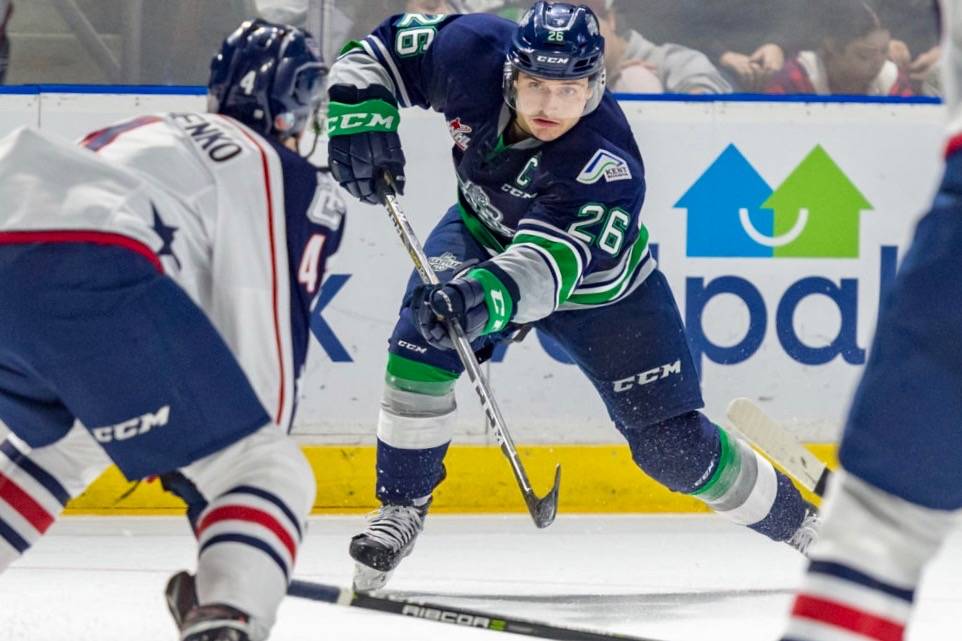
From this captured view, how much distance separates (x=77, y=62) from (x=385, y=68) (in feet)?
4.19

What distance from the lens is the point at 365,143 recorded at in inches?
119

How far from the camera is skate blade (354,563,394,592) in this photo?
9.66 ft

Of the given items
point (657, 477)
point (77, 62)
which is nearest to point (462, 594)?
point (657, 477)

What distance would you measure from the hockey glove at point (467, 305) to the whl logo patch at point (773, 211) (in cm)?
156

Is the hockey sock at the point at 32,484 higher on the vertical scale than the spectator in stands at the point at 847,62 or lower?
lower

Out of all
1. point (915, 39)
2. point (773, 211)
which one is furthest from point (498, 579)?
point (915, 39)

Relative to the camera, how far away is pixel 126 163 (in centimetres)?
188

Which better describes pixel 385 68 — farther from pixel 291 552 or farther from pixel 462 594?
pixel 291 552

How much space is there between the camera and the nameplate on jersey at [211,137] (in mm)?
1889

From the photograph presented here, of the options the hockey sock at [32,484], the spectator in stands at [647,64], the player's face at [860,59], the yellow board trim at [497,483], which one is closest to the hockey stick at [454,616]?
the hockey sock at [32,484]

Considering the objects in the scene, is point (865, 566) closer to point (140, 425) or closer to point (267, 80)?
point (140, 425)

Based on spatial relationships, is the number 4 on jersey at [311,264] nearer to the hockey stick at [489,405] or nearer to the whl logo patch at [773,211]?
the hockey stick at [489,405]

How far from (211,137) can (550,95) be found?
3.32 ft

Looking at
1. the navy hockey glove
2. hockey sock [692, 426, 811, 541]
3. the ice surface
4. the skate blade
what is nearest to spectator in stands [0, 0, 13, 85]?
the ice surface
